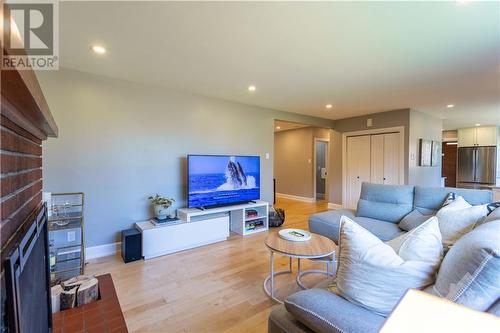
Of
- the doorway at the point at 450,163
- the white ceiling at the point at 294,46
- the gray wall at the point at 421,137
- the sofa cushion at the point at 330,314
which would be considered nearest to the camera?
the sofa cushion at the point at 330,314

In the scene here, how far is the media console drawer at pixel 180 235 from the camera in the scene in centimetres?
298

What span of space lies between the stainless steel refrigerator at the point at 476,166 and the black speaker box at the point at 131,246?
872cm

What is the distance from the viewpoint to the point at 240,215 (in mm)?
4035

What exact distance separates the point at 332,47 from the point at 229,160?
2.24m

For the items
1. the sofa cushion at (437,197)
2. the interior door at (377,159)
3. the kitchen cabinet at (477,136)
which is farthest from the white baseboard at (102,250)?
the kitchen cabinet at (477,136)

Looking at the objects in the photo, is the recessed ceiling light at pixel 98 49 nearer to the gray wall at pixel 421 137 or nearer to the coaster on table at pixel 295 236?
the coaster on table at pixel 295 236

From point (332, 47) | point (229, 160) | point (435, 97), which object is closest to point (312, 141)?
point (435, 97)

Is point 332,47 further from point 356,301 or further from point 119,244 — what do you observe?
point 119,244

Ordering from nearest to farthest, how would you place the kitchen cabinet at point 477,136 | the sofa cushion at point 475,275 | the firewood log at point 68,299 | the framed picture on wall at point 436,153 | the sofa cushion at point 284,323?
the sofa cushion at point 475,275
the sofa cushion at point 284,323
the firewood log at point 68,299
the framed picture on wall at point 436,153
the kitchen cabinet at point 477,136

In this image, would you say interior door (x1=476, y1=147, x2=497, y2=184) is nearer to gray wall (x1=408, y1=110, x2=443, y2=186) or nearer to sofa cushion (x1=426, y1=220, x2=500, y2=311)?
gray wall (x1=408, y1=110, x2=443, y2=186)

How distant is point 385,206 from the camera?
10.3 feet

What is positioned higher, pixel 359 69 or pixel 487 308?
pixel 359 69

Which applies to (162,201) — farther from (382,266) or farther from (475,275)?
(475,275)

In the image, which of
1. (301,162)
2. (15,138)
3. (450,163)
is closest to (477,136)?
(450,163)
